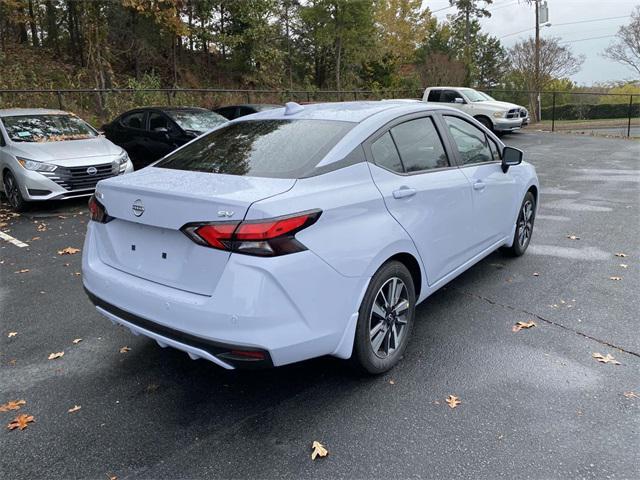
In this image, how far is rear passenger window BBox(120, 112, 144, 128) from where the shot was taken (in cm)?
1079

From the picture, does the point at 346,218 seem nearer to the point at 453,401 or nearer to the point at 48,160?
the point at 453,401

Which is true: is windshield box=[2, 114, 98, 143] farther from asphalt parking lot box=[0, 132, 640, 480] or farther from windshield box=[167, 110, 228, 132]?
asphalt parking lot box=[0, 132, 640, 480]

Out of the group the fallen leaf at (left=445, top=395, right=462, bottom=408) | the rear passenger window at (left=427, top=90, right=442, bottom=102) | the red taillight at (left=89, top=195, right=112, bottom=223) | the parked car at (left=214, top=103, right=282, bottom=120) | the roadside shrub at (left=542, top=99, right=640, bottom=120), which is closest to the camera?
the fallen leaf at (left=445, top=395, right=462, bottom=408)

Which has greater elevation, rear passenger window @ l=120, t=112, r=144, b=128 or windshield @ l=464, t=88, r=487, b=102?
windshield @ l=464, t=88, r=487, b=102

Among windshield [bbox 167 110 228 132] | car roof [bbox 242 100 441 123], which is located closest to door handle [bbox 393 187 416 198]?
car roof [bbox 242 100 441 123]

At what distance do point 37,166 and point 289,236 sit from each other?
672 centimetres

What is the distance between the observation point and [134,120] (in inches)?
433

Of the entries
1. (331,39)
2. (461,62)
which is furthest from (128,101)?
(461,62)

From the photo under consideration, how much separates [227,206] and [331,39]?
28.3 metres

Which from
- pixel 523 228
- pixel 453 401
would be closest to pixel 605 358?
pixel 453 401

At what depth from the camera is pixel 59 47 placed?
2319 centimetres

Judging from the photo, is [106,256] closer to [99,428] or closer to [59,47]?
[99,428]

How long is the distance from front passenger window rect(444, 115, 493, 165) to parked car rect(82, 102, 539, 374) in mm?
217

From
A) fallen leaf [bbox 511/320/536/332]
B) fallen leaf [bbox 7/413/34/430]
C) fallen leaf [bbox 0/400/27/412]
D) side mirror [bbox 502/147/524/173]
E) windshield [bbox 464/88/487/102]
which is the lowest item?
fallen leaf [bbox 511/320/536/332]
